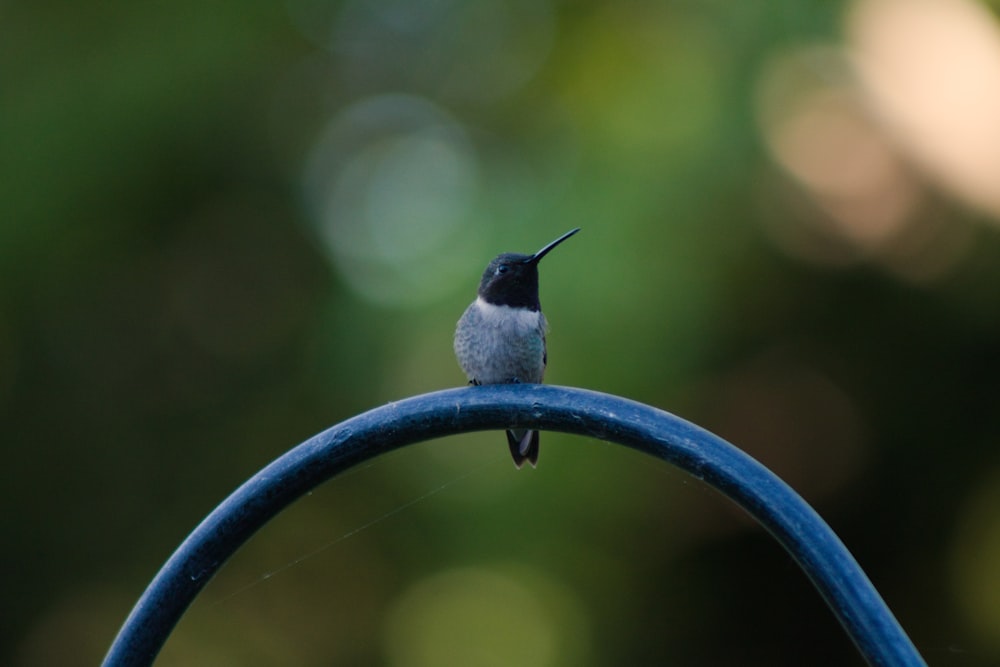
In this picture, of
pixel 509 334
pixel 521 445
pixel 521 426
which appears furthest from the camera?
pixel 521 445

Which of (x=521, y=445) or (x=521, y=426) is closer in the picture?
(x=521, y=426)

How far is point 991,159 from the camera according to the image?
14.8ft

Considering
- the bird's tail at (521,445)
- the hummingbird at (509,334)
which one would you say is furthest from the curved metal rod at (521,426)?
the bird's tail at (521,445)

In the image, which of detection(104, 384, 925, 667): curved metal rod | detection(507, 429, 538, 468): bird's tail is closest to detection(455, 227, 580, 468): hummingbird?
detection(507, 429, 538, 468): bird's tail

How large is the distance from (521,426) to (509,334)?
1604mm

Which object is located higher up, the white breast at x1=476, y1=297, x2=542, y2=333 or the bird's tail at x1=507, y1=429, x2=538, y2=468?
the white breast at x1=476, y1=297, x2=542, y2=333

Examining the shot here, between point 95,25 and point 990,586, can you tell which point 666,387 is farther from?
point 95,25

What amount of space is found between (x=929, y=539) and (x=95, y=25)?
14.8 feet

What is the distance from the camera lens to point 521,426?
2.34 m

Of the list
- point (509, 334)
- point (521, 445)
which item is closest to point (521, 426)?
point (509, 334)

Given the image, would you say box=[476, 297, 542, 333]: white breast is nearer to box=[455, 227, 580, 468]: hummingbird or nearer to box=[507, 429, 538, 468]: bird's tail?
box=[455, 227, 580, 468]: hummingbird

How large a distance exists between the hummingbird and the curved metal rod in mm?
1558

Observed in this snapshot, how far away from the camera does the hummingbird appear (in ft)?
12.9

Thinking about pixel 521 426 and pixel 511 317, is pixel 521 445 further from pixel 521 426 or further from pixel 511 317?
pixel 521 426
